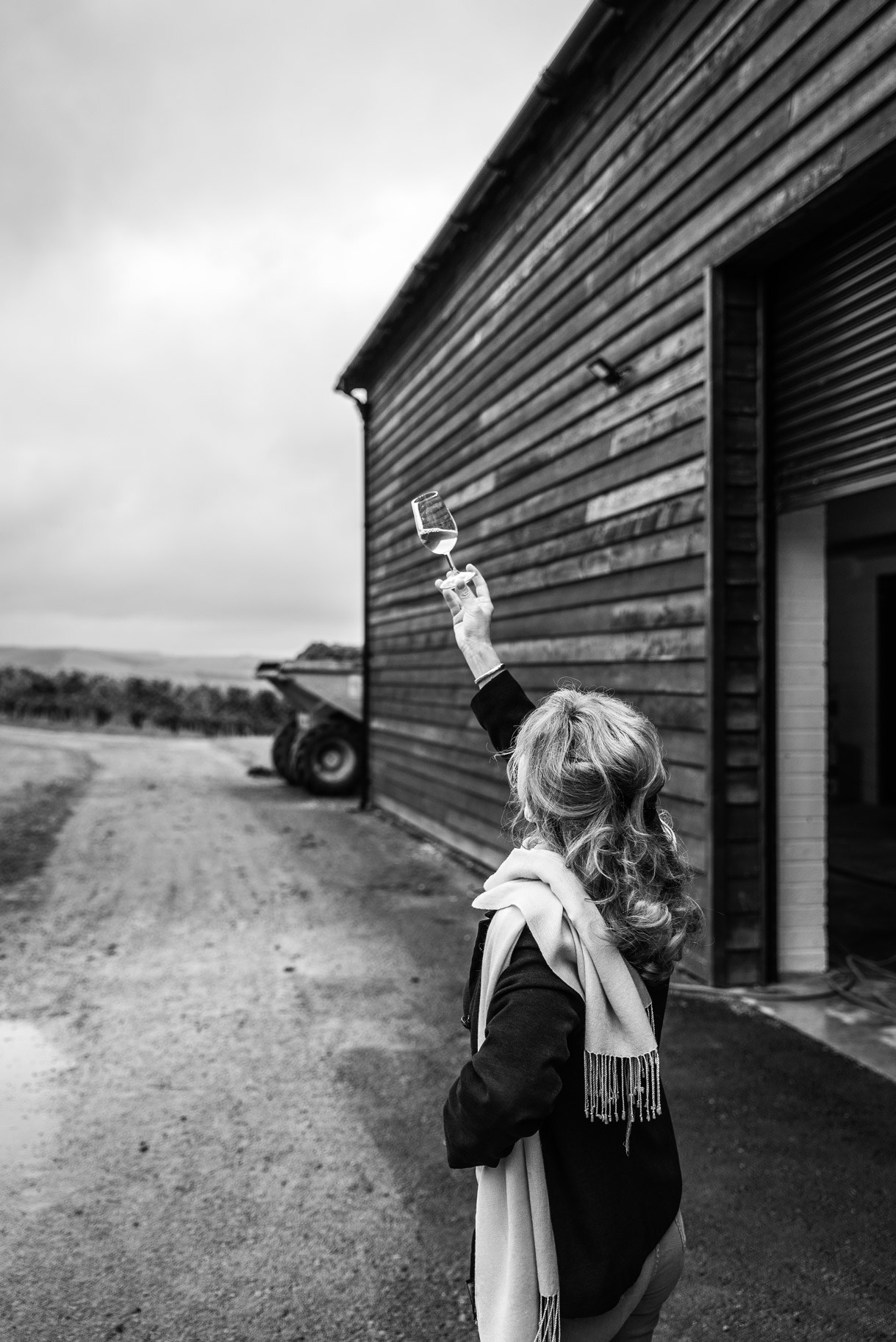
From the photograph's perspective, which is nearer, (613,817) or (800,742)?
(613,817)

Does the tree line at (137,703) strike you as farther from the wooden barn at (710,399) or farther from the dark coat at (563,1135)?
the dark coat at (563,1135)

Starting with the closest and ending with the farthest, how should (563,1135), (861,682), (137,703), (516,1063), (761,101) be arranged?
(516,1063) < (563,1135) < (761,101) < (861,682) < (137,703)

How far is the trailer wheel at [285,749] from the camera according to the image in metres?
14.9

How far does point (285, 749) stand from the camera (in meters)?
15.1

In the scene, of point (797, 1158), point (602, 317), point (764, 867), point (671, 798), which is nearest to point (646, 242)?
point (602, 317)

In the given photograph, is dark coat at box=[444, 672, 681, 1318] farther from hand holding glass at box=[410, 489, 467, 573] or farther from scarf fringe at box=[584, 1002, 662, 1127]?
hand holding glass at box=[410, 489, 467, 573]

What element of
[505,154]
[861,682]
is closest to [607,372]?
[505,154]

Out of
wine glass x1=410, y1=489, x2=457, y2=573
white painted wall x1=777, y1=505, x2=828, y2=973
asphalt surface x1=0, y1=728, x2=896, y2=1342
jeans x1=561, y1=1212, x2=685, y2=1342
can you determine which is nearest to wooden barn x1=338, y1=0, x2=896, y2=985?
white painted wall x1=777, y1=505, x2=828, y2=973

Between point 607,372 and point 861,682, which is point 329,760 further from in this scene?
point 607,372

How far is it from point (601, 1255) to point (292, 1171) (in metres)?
2.01

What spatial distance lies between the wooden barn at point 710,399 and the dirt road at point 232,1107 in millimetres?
1273

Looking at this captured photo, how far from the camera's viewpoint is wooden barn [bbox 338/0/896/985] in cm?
416

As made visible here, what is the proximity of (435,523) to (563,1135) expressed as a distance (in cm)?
127

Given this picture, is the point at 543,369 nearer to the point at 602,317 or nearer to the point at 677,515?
the point at 602,317
